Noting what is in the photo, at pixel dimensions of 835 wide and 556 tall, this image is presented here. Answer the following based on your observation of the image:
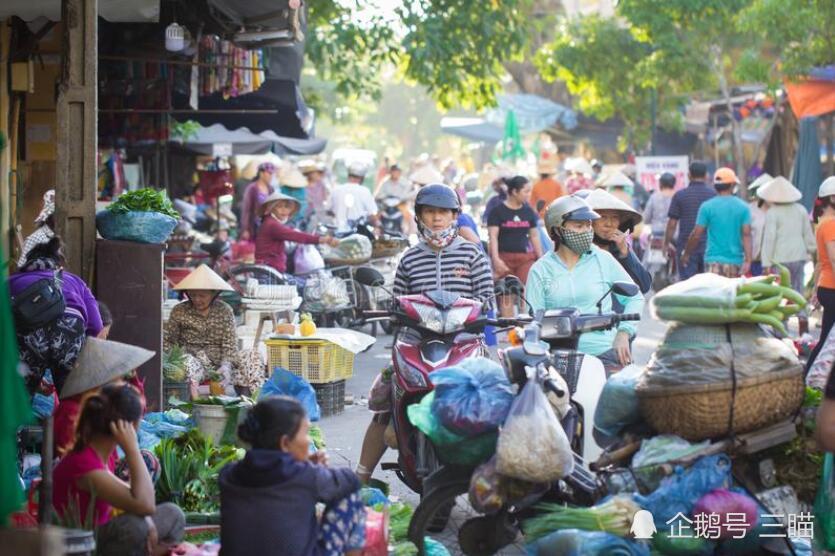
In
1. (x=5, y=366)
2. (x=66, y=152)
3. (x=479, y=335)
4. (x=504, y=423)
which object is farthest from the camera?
(x=66, y=152)

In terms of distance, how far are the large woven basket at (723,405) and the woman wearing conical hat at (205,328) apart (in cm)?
543

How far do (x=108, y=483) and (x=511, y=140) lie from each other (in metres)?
33.4

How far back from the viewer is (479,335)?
312 inches

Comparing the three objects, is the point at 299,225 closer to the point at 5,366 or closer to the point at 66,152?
the point at 66,152

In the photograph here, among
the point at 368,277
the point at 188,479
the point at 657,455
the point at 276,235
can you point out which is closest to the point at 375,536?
the point at 657,455

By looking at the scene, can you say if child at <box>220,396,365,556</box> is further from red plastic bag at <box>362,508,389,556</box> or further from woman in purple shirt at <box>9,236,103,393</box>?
woman in purple shirt at <box>9,236,103,393</box>

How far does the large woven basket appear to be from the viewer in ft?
20.6

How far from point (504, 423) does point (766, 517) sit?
124cm

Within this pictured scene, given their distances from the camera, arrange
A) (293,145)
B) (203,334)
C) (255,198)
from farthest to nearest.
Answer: (293,145) < (255,198) < (203,334)

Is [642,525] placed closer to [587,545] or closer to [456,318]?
[587,545]

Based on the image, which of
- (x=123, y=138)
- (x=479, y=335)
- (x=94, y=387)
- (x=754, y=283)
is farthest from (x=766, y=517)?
(x=123, y=138)

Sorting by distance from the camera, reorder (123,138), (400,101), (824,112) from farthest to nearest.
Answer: (400,101), (824,112), (123,138)

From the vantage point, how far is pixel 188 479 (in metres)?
7.87

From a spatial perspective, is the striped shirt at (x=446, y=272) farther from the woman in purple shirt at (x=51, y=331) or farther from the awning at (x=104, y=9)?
the awning at (x=104, y=9)
